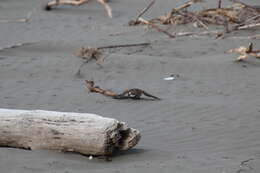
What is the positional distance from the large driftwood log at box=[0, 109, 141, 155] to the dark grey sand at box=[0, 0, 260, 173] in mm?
90

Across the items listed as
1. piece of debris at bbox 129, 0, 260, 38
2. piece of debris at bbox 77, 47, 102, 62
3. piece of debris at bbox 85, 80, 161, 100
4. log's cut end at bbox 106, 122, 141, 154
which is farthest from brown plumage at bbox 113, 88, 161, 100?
piece of debris at bbox 129, 0, 260, 38

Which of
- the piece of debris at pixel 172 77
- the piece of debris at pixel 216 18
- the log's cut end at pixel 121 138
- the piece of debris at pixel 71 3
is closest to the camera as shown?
the log's cut end at pixel 121 138

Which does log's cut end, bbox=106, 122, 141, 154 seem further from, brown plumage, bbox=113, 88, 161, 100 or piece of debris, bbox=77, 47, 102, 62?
piece of debris, bbox=77, 47, 102, 62

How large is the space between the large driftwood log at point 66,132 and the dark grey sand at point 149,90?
9cm

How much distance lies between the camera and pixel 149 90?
7664 millimetres

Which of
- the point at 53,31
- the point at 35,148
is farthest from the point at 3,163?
the point at 53,31

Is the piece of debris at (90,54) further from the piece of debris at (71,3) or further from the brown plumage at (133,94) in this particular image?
the piece of debris at (71,3)

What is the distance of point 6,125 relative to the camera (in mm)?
4938

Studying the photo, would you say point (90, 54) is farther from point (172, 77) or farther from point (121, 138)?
point (121, 138)

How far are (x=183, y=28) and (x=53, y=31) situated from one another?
7.42 feet

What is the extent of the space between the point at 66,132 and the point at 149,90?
297 centimetres

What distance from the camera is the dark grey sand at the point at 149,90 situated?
4.75 meters

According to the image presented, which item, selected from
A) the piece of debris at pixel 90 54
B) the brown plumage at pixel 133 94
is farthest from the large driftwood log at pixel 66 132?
the piece of debris at pixel 90 54

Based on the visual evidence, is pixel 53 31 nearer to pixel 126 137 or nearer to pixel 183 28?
pixel 183 28
